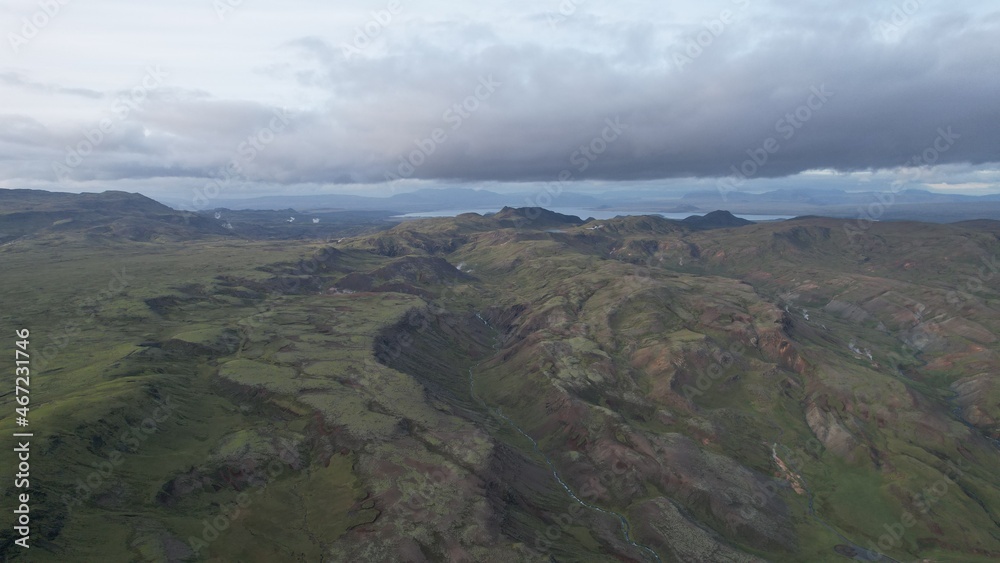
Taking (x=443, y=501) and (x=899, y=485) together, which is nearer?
(x=443, y=501)

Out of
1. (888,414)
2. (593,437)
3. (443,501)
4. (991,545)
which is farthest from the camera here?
(888,414)

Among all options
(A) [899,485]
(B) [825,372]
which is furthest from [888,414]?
(A) [899,485]

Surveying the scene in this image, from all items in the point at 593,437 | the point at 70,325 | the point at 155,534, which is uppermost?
the point at 70,325

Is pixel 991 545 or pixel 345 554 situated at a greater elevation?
pixel 345 554

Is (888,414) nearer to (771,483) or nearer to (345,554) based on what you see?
(771,483)

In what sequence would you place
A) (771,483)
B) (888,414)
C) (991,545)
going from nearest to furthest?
(991,545), (771,483), (888,414)

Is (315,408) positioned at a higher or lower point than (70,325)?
lower

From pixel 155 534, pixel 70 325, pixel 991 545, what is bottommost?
pixel 991 545

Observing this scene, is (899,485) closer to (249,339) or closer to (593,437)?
(593,437)

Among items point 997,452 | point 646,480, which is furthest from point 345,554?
point 997,452
